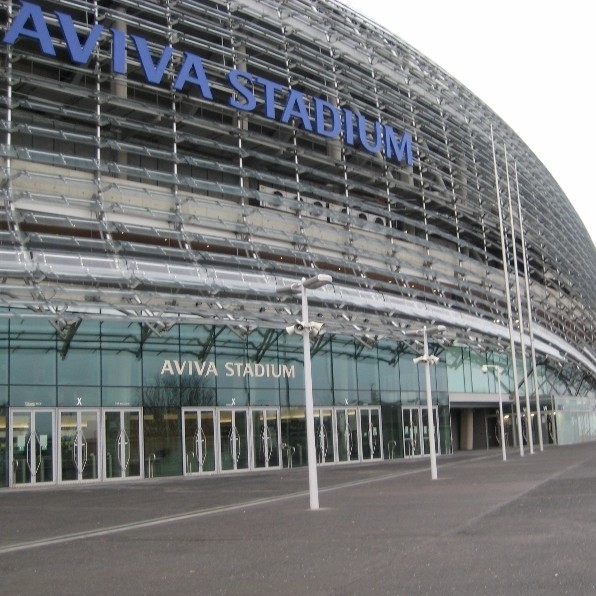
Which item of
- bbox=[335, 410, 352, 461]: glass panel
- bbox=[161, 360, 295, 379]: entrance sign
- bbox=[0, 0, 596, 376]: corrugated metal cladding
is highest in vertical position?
bbox=[0, 0, 596, 376]: corrugated metal cladding

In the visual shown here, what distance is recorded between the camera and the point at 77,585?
1019 centimetres

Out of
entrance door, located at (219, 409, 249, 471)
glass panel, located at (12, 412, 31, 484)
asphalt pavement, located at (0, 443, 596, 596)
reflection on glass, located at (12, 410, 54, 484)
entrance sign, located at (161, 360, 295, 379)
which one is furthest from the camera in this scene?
entrance door, located at (219, 409, 249, 471)

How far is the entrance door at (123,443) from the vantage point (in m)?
32.1

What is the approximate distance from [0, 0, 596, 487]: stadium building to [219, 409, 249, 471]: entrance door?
3.7 inches

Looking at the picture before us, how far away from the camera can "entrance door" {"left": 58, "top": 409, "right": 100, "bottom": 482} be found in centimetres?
3103

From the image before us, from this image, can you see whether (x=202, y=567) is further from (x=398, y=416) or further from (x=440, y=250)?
(x=440, y=250)

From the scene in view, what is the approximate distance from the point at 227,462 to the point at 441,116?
24749mm

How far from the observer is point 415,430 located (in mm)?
45625

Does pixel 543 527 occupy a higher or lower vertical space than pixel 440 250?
lower

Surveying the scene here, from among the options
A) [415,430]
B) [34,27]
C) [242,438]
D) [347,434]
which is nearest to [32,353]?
[242,438]

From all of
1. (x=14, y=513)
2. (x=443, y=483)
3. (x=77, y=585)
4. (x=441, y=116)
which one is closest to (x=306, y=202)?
(x=441, y=116)

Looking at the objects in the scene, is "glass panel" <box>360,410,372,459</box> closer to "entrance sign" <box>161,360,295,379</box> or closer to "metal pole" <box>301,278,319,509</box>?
"entrance sign" <box>161,360,295,379</box>

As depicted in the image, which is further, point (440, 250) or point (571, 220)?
point (571, 220)

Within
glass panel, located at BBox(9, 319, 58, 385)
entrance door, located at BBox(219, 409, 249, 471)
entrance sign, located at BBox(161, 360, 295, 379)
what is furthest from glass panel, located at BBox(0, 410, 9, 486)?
entrance door, located at BBox(219, 409, 249, 471)
